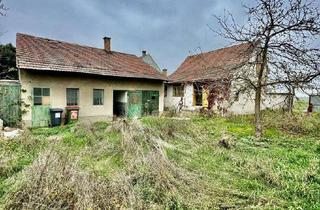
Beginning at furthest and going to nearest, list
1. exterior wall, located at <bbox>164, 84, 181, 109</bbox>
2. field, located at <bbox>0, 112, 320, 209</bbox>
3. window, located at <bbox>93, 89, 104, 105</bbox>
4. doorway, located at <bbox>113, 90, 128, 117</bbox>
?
exterior wall, located at <bbox>164, 84, 181, 109</bbox>, doorway, located at <bbox>113, 90, 128, 117</bbox>, window, located at <bbox>93, 89, 104, 105</bbox>, field, located at <bbox>0, 112, 320, 209</bbox>

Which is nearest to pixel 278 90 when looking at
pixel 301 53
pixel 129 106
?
pixel 301 53

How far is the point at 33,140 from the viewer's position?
285 inches

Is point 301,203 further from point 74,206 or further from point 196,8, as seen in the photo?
point 196,8

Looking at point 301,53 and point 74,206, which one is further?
point 301,53

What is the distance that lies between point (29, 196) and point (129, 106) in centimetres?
1313

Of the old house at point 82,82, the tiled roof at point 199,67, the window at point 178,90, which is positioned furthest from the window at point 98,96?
the window at point 178,90

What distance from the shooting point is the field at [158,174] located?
3633 millimetres

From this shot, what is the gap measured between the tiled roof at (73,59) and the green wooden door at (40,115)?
2.00 meters

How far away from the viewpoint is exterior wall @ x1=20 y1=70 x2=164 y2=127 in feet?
39.9

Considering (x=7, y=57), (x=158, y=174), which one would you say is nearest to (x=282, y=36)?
(x=158, y=174)

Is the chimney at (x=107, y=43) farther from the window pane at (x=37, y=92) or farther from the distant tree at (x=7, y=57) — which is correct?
the distant tree at (x=7, y=57)

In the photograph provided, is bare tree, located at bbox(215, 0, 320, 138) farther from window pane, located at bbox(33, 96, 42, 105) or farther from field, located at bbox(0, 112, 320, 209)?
window pane, located at bbox(33, 96, 42, 105)

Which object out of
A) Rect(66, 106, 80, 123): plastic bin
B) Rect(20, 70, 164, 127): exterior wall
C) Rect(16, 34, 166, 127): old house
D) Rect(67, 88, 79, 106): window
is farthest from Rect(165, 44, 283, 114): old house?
Rect(67, 88, 79, 106): window

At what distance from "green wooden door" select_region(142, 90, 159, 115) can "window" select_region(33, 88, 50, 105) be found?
256 inches
